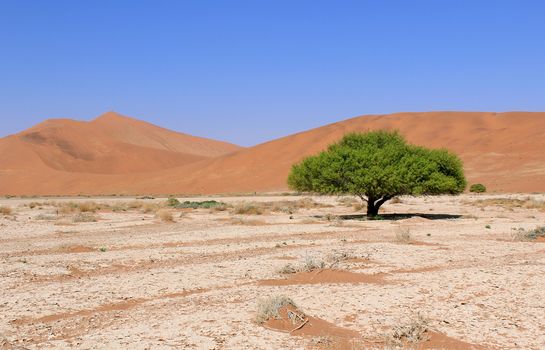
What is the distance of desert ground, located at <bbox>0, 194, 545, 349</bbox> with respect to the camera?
890 centimetres

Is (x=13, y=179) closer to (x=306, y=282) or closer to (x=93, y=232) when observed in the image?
(x=93, y=232)

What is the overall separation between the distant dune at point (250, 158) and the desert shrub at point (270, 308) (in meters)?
63.4

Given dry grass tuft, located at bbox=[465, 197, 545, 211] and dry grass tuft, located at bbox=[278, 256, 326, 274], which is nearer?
dry grass tuft, located at bbox=[278, 256, 326, 274]

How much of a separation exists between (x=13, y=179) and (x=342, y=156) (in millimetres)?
89507

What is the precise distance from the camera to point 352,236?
945 inches

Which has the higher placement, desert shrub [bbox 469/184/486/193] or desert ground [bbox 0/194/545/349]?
desert shrub [bbox 469/184/486/193]

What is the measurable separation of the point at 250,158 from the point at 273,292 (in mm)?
98466

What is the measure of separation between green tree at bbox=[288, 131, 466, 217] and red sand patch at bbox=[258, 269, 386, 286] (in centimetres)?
1821

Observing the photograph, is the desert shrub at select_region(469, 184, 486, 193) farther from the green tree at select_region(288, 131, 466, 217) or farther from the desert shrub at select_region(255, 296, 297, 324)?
the desert shrub at select_region(255, 296, 297, 324)

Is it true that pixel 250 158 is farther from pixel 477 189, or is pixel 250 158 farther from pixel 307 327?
pixel 307 327

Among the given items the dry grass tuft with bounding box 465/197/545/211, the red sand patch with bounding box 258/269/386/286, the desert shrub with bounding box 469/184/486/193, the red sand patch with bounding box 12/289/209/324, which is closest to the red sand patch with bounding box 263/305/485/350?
the red sand patch with bounding box 12/289/209/324

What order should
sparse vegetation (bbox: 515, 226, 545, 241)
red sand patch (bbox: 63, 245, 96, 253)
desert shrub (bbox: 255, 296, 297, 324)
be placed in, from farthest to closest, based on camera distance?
sparse vegetation (bbox: 515, 226, 545, 241)
red sand patch (bbox: 63, 245, 96, 253)
desert shrub (bbox: 255, 296, 297, 324)

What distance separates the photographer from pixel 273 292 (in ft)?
39.8

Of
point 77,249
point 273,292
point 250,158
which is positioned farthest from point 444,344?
point 250,158
